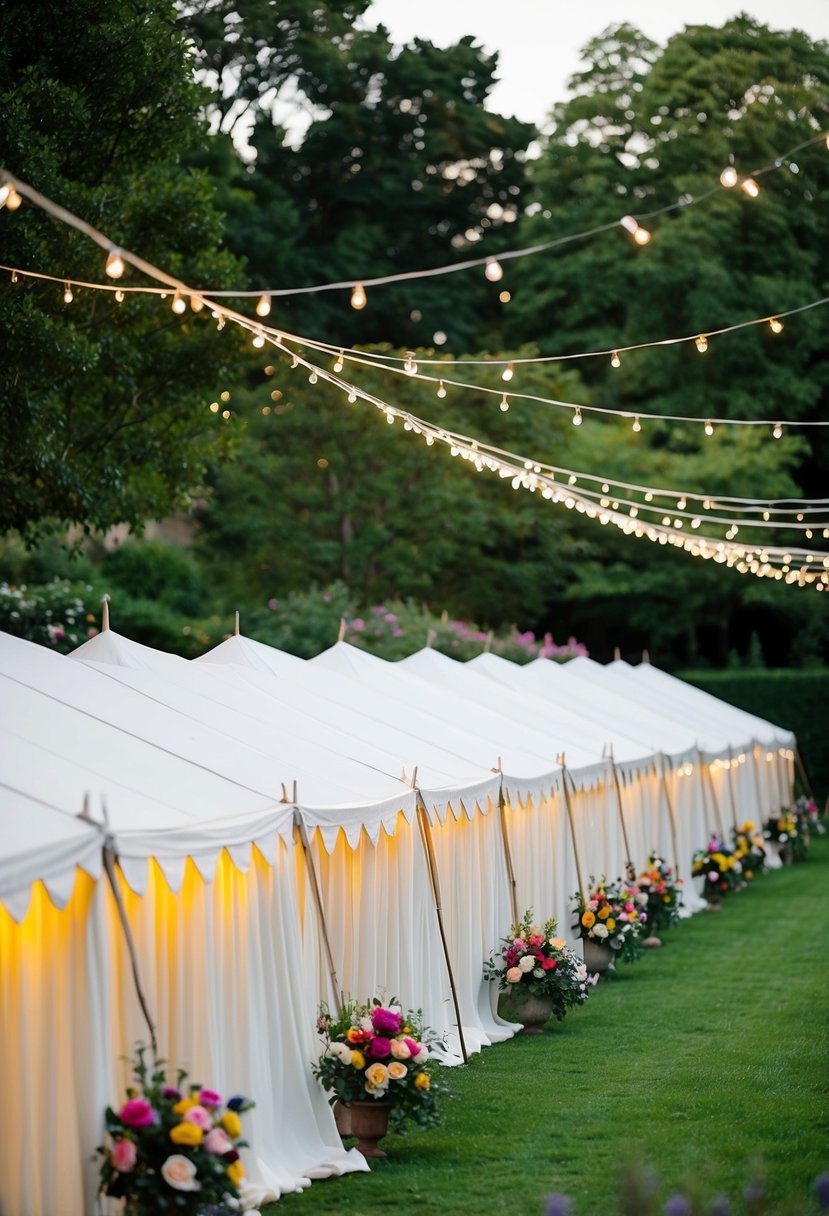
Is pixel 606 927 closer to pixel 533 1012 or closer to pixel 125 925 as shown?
pixel 533 1012

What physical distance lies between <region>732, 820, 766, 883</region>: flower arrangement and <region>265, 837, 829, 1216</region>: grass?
5.02 metres

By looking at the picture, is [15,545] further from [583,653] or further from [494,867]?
[494,867]

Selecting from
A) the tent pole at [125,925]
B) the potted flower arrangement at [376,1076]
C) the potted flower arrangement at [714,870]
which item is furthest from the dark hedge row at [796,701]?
the tent pole at [125,925]

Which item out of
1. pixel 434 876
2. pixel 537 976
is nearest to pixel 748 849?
pixel 537 976

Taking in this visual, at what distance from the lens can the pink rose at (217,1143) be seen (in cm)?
513

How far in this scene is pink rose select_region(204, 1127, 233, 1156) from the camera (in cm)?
513

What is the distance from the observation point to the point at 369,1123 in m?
6.70

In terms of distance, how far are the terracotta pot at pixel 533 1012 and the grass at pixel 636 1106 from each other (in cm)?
11

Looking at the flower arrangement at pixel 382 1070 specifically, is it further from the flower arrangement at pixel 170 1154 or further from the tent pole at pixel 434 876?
the tent pole at pixel 434 876

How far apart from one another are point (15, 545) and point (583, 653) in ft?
26.0

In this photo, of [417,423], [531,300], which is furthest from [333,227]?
[417,423]

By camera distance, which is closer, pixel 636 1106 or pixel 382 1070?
pixel 382 1070

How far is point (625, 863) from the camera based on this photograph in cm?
1372

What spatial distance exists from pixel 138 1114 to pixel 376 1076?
163 cm
